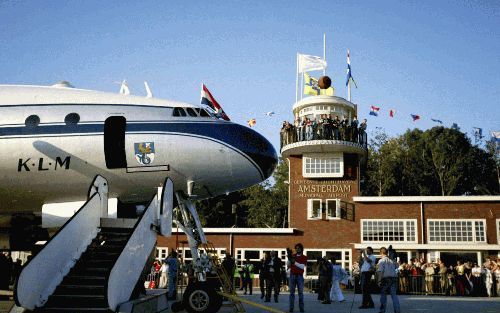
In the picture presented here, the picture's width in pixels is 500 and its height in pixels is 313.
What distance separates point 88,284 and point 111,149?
3.15 m

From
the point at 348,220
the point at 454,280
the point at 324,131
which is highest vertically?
the point at 324,131

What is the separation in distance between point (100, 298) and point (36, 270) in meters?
1.11

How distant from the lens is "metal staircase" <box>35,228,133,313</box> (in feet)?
26.6

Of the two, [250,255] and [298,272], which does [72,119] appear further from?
[250,255]

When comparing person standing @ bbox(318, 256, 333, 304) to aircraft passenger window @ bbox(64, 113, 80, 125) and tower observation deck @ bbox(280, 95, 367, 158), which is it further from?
tower observation deck @ bbox(280, 95, 367, 158)

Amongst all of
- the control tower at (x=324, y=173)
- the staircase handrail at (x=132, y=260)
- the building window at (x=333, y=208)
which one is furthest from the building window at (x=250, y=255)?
the staircase handrail at (x=132, y=260)

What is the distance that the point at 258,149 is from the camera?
1148cm

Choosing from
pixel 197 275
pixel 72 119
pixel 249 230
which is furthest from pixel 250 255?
pixel 72 119

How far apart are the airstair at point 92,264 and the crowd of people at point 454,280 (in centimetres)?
1404

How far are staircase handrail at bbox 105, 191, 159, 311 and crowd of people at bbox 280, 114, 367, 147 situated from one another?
2127cm

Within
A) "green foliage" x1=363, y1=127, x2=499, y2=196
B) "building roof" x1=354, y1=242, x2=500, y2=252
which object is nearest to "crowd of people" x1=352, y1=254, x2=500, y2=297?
"building roof" x1=354, y1=242, x2=500, y2=252

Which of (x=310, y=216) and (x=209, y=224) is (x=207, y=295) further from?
(x=209, y=224)

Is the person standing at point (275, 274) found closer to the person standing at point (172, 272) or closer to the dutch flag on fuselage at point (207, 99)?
the person standing at point (172, 272)

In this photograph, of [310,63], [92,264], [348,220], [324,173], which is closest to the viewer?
[92,264]
